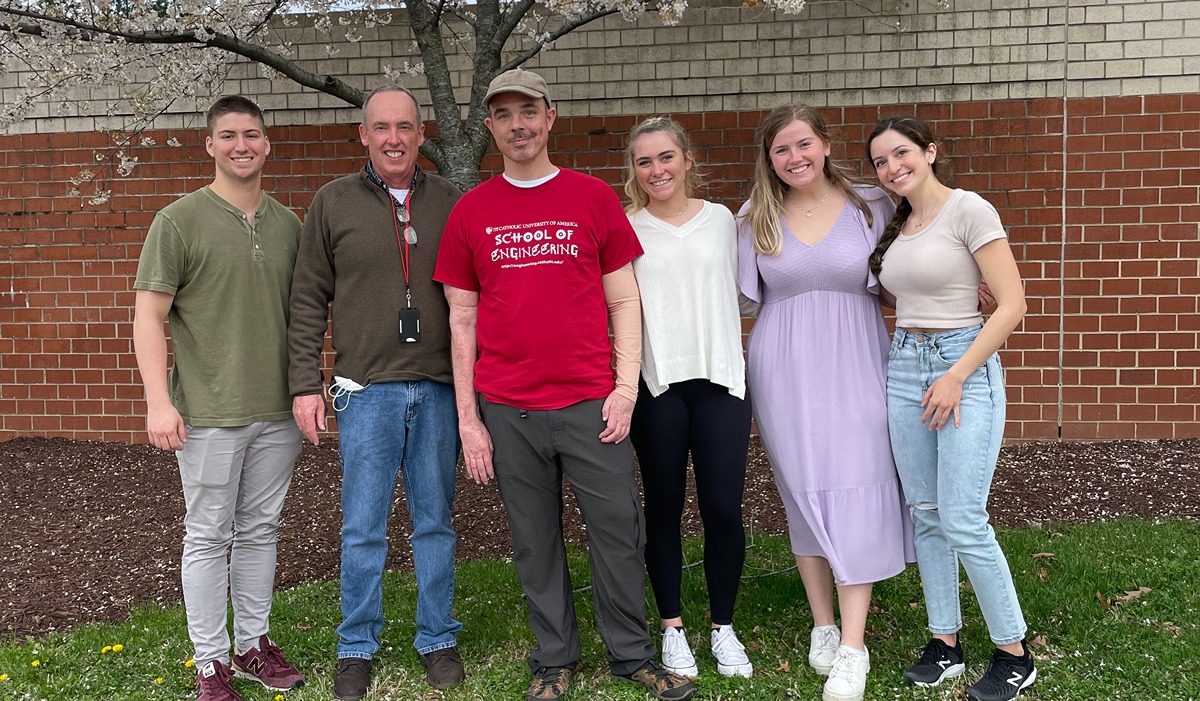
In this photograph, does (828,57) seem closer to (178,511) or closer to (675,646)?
(675,646)

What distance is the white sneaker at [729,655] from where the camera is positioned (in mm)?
3691

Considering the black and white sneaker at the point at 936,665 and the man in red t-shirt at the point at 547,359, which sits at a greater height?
the man in red t-shirt at the point at 547,359

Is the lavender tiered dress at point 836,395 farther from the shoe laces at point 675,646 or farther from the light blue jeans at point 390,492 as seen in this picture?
the light blue jeans at point 390,492

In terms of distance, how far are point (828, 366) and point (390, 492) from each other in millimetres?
1694

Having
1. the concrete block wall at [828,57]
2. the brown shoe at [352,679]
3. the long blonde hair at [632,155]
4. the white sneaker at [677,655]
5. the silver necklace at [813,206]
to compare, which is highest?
the concrete block wall at [828,57]

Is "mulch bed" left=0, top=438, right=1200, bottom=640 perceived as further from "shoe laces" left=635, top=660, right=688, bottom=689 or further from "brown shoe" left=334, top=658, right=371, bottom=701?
"shoe laces" left=635, top=660, right=688, bottom=689

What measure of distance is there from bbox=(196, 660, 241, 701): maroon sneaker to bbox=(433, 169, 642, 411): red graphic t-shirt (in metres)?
1.44

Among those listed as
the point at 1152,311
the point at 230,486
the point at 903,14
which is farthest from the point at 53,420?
the point at 1152,311

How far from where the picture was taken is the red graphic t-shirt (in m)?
3.34

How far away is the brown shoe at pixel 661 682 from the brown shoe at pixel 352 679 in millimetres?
976

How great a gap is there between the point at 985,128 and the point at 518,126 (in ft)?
15.4

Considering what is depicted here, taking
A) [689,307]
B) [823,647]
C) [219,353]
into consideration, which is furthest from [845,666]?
[219,353]

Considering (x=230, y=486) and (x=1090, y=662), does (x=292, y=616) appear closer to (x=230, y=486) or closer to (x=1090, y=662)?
(x=230, y=486)

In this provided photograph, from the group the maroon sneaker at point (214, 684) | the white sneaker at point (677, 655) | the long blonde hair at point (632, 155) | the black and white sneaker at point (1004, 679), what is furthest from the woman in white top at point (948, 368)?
the maroon sneaker at point (214, 684)
